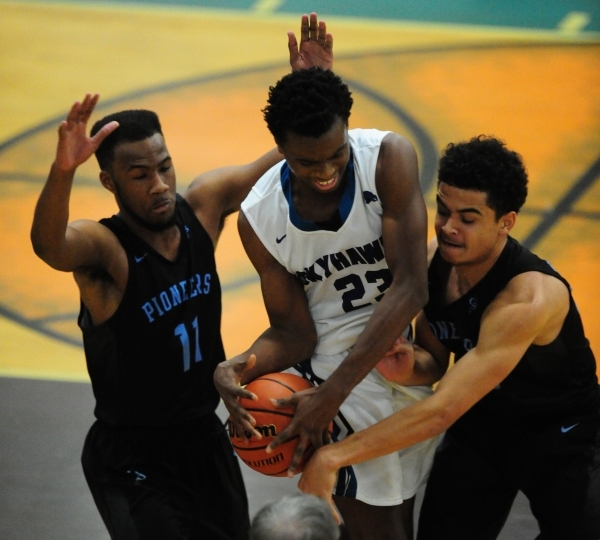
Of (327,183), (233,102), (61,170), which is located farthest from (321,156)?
(233,102)

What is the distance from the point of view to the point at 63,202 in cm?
345

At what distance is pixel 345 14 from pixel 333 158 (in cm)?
664

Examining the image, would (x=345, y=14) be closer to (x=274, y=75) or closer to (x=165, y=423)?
(x=274, y=75)

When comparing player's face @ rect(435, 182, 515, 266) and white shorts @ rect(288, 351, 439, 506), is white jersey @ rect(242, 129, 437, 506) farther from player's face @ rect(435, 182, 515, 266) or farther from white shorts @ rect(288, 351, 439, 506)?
player's face @ rect(435, 182, 515, 266)

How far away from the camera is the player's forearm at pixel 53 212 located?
3.44 meters

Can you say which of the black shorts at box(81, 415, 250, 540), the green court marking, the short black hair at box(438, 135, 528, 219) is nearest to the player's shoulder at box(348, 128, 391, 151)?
the short black hair at box(438, 135, 528, 219)

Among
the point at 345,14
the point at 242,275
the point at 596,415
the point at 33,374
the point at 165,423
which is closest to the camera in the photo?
the point at 596,415

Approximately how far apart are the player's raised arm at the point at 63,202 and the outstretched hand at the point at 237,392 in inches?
26.7

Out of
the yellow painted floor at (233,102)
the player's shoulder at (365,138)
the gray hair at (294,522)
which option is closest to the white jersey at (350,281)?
the player's shoulder at (365,138)

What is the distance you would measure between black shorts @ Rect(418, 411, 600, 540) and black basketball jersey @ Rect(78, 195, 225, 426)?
983 millimetres

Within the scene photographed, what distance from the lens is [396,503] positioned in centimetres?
362

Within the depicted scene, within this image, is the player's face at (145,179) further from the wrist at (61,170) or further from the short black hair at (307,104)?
the short black hair at (307,104)

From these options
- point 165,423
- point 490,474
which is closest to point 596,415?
point 490,474

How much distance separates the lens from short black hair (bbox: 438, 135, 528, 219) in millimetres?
3328
